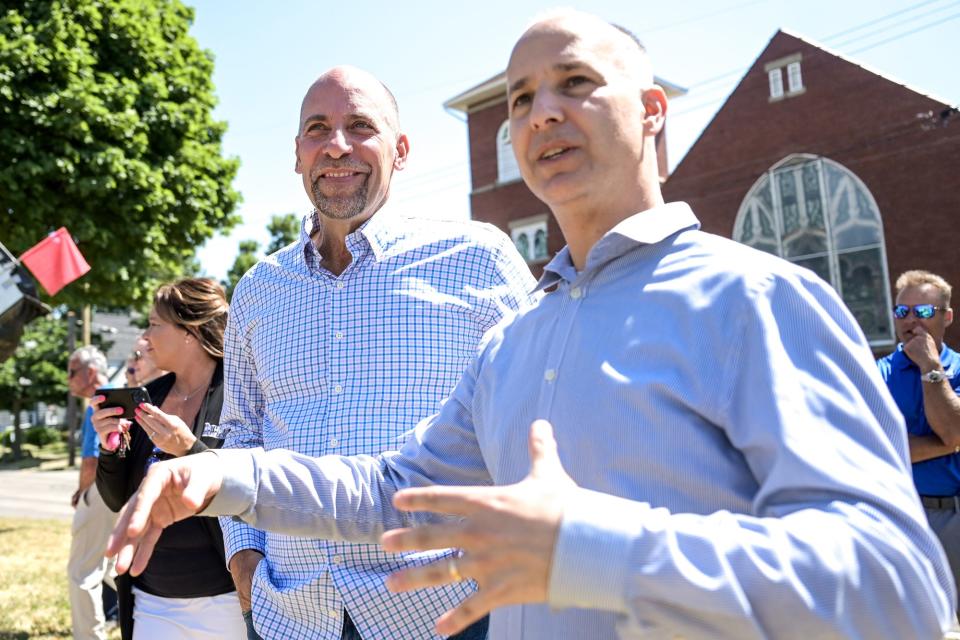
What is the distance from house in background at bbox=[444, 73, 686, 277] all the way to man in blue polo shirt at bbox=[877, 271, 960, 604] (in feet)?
64.2

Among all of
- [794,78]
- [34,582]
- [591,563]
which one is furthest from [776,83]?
[591,563]

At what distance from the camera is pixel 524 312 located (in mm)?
1759

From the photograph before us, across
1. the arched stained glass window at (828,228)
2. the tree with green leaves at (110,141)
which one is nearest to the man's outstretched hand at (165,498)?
the tree with green leaves at (110,141)

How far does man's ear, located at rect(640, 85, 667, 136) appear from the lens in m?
1.68

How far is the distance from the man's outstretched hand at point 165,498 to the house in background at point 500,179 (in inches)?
924

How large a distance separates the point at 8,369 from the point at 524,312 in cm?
4484

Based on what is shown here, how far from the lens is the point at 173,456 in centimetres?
350

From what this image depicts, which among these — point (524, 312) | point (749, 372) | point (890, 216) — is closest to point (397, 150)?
point (524, 312)

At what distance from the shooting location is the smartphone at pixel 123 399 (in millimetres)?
3269

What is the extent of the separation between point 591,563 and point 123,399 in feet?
9.33

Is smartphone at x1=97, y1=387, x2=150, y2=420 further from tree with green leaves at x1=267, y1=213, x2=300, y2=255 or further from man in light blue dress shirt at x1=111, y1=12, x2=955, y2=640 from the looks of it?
tree with green leaves at x1=267, y1=213, x2=300, y2=255

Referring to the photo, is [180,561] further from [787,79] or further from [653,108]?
[787,79]

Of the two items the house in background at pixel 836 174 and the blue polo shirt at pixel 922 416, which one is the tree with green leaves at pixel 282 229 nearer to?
the house in background at pixel 836 174

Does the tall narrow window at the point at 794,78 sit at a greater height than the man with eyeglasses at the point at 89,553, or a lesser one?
greater
